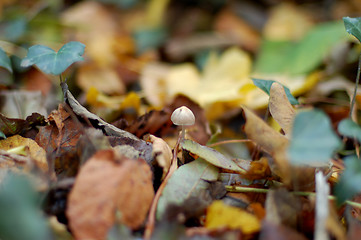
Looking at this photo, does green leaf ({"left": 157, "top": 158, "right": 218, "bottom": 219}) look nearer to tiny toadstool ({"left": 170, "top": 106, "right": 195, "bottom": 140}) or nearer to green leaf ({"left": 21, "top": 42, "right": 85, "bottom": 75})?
tiny toadstool ({"left": 170, "top": 106, "right": 195, "bottom": 140})

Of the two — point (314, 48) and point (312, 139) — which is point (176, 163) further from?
point (314, 48)

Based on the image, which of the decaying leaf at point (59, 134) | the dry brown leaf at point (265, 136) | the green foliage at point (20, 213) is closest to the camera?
the green foliage at point (20, 213)

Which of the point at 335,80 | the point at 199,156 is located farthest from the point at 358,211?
the point at 335,80

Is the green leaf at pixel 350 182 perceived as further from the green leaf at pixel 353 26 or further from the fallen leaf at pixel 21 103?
the fallen leaf at pixel 21 103

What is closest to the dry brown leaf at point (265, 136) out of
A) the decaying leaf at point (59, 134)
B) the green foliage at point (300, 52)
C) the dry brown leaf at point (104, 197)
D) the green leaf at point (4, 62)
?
the dry brown leaf at point (104, 197)

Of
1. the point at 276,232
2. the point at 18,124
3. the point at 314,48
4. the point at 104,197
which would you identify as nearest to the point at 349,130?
the point at 276,232

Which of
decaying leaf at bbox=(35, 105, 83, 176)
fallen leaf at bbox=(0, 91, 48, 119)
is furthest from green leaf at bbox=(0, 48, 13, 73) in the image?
decaying leaf at bbox=(35, 105, 83, 176)

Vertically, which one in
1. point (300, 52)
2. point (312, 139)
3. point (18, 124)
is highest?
point (312, 139)
